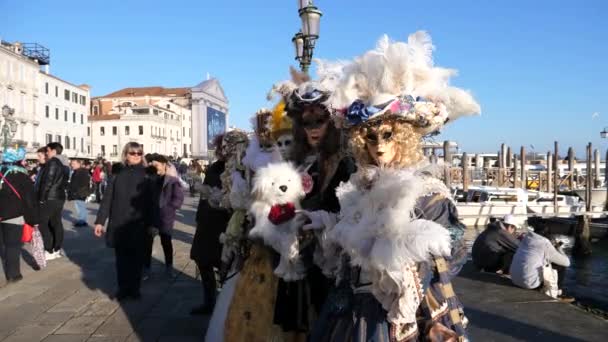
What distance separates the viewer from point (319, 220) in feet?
8.00

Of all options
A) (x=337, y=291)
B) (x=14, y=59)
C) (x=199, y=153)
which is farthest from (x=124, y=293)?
(x=199, y=153)

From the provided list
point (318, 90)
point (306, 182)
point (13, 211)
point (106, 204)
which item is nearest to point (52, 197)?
point (13, 211)

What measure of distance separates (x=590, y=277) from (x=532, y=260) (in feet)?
25.1

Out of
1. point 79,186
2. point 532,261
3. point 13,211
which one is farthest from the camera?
point 79,186

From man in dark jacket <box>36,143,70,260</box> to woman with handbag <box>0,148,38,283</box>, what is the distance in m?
1.01

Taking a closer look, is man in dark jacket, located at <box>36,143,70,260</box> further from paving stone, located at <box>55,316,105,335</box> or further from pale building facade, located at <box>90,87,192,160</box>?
pale building facade, located at <box>90,87,192,160</box>

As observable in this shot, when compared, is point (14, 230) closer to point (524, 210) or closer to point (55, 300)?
point (55, 300)

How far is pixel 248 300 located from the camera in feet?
9.24

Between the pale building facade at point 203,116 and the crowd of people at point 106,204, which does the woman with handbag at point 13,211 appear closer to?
the crowd of people at point 106,204

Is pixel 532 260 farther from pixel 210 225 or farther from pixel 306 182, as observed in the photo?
pixel 306 182

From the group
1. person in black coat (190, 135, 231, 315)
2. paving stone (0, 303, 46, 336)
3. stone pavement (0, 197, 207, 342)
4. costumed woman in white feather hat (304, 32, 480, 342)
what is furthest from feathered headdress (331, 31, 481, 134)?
paving stone (0, 303, 46, 336)

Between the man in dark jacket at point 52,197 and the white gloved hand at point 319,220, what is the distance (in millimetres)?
6218

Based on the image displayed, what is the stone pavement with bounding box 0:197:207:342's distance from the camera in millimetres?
4398

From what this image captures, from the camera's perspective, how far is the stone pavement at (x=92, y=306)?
4.40 m
